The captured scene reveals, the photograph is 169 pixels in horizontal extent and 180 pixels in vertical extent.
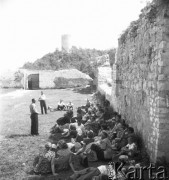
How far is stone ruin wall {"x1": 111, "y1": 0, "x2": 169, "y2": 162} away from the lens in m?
6.02

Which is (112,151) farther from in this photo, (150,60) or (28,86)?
(28,86)

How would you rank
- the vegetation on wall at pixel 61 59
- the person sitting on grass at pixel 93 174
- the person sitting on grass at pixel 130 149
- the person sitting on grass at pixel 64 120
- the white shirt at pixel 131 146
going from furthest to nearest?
the vegetation on wall at pixel 61 59 < the person sitting on grass at pixel 64 120 < the white shirt at pixel 131 146 < the person sitting on grass at pixel 130 149 < the person sitting on grass at pixel 93 174

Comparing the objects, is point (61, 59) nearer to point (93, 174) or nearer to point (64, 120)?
point (64, 120)

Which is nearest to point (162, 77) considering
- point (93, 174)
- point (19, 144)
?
point (93, 174)

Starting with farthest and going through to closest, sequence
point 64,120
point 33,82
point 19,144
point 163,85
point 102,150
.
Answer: point 33,82 < point 64,120 < point 19,144 < point 102,150 < point 163,85

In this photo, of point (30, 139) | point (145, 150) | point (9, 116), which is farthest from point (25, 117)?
point (145, 150)

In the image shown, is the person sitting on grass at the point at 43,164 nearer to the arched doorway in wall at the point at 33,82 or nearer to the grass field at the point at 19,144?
the grass field at the point at 19,144

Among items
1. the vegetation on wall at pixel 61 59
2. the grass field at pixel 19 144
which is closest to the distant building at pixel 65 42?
the vegetation on wall at pixel 61 59

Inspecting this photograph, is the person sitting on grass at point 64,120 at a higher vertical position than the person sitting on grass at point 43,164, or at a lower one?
higher

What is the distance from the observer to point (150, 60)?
6.81m

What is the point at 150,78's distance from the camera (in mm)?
6770

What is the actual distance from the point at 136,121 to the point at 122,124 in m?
1.64

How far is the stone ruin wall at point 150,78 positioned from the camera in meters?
6.02

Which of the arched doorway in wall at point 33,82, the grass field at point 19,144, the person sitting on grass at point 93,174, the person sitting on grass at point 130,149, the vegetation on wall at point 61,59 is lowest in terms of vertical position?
the grass field at point 19,144
